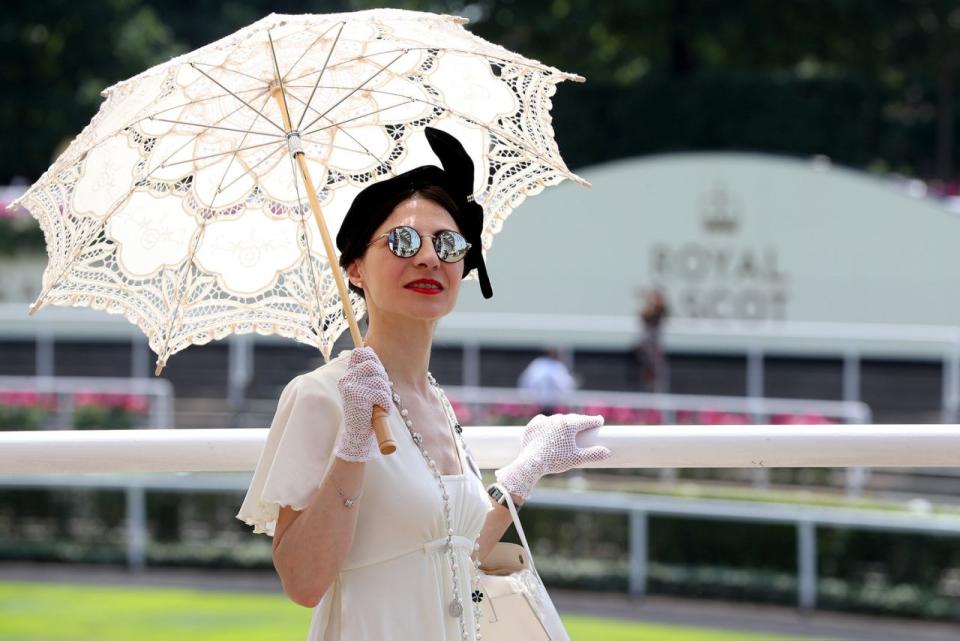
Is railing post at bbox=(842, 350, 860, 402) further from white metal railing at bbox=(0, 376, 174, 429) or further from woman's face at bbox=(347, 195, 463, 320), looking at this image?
woman's face at bbox=(347, 195, 463, 320)

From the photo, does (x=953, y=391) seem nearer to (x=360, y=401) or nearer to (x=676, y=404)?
(x=676, y=404)

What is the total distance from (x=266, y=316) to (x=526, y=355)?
54.7 ft

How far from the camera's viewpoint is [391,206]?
2.15 metres

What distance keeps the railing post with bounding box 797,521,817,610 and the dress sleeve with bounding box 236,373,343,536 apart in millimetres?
11348

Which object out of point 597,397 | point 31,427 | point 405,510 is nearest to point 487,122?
point 405,510

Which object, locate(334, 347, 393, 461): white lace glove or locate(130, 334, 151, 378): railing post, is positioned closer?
locate(334, 347, 393, 461): white lace glove

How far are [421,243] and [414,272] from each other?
4 centimetres

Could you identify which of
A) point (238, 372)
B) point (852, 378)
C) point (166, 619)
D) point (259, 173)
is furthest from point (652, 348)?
point (259, 173)

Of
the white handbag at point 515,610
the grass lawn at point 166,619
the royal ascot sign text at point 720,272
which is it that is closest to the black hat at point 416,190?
the white handbag at point 515,610

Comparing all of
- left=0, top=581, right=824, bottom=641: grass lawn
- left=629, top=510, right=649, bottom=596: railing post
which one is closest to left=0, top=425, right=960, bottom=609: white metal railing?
left=0, top=581, right=824, bottom=641: grass lawn

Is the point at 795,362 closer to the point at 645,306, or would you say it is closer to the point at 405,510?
the point at 645,306

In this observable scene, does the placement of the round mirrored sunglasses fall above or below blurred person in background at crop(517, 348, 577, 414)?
above

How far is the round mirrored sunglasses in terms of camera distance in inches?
82.9

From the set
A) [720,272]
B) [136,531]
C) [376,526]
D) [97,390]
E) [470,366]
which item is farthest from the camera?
[720,272]
